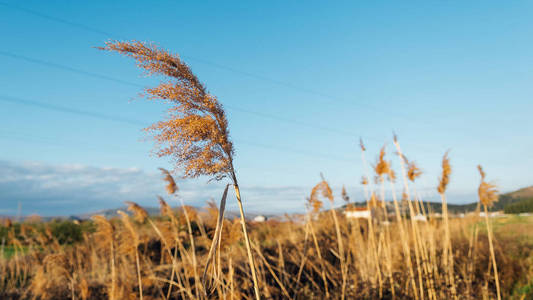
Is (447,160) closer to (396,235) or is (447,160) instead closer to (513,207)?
(396,235)

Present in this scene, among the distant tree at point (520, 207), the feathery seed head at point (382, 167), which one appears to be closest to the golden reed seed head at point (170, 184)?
the feathery seed head at point (382, 167)

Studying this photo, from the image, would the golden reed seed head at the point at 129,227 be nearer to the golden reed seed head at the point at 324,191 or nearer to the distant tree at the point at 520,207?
the golden reed seed head at the point at 324,191

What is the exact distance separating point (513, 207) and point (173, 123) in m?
24.3

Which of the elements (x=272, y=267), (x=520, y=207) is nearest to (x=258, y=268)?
(x=272, y=267)

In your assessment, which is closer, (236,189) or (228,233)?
(236,189)

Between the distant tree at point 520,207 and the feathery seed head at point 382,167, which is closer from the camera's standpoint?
the feathery seed head at point 382,167

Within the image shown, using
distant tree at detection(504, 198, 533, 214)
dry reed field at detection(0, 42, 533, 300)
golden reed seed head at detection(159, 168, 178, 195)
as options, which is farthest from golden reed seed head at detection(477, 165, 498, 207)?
distant tree at detection(504, 198, 533, 214)

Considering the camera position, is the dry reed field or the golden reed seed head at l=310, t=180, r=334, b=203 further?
the golden reed seed head at l=310, t=180, r=334, b=203

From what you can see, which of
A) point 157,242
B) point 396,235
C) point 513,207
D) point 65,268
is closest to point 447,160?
point 65,268

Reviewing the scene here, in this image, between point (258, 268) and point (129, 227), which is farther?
point (258, 268)

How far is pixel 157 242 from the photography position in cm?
1127

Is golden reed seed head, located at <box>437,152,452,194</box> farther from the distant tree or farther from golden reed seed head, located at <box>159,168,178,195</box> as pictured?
the distant tree

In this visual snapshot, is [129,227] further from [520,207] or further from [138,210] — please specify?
[520,207]

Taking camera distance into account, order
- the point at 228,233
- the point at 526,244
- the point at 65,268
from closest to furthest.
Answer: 1. the point at 228,233
2. the point at 65,268
3. the point at 526,244
